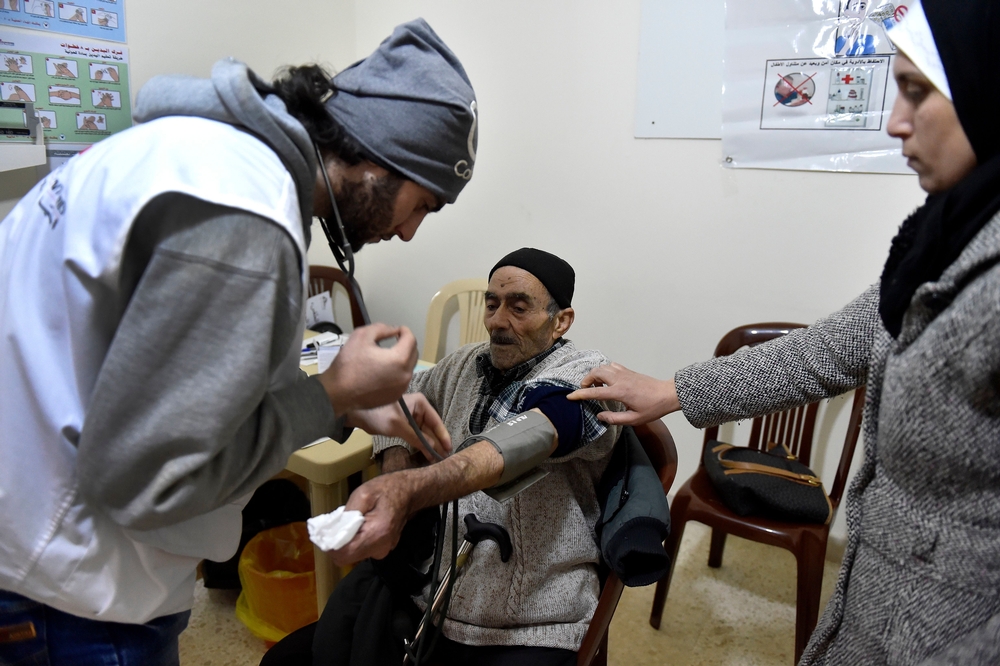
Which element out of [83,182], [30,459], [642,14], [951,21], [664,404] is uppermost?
[642,14]

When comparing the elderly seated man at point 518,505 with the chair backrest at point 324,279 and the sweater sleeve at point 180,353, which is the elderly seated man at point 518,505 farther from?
the chair backrest at point 324,279

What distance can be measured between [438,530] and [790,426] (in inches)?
56.2

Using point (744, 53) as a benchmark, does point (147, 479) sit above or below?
below

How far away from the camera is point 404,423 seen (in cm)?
104

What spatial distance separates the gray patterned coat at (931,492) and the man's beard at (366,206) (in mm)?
706

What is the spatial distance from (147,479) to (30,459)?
162 mm

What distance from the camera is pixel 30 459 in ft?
2.26

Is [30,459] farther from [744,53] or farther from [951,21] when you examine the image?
[744,53]

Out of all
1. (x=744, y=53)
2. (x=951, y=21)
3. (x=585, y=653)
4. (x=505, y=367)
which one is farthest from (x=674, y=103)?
(x=585, y=653)

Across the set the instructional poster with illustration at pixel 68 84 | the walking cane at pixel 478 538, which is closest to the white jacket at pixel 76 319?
the walking cane at pixel 478 538

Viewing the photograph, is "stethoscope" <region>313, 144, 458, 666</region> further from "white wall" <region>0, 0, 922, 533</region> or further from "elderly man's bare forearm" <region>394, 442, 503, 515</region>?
"white wall" <region>0, 0, 922, 533</region>

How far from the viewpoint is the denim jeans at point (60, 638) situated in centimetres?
75

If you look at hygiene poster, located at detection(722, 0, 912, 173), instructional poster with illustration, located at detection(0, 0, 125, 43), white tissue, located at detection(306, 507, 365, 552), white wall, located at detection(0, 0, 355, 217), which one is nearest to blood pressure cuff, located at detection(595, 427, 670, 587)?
white tissue, located at detection(306, 507, 365, 552)

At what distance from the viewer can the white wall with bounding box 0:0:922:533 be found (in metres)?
2.13
